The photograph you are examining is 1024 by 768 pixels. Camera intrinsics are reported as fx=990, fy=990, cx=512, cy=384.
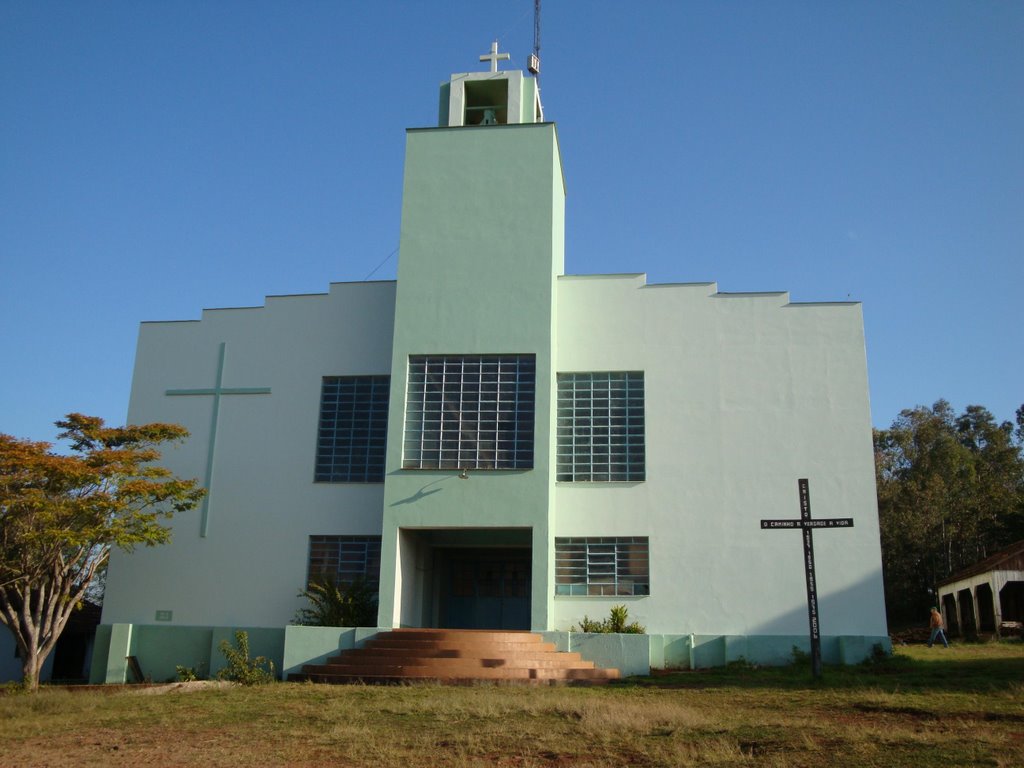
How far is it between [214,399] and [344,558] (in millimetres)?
5211

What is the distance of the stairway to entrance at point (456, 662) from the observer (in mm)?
17953

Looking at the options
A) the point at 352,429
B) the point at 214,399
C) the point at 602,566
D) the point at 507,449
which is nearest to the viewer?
the point at 507,449

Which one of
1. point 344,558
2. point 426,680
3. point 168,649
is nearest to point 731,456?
point 426,680

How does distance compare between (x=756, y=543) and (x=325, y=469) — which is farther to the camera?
(x=325, y=469)

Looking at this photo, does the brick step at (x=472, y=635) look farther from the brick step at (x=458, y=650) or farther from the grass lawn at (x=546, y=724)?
the grass lawn at (x=546, y=724)

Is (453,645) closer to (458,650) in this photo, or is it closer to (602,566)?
(458,650)

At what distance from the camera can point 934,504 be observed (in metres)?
42.2

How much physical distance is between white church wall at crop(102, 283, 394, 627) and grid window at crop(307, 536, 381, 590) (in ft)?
0.76

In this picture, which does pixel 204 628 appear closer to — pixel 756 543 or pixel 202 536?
pixel 202 536

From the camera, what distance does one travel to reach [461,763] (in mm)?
10336

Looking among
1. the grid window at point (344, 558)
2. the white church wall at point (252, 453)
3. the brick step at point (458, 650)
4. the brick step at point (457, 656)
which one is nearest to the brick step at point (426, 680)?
the brick step at point (457, 656)

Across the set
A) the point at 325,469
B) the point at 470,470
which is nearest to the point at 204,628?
the point at 325,469

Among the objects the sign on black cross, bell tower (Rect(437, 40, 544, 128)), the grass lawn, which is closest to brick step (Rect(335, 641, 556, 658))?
the grass lawn

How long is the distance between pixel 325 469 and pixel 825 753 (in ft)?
49.5
